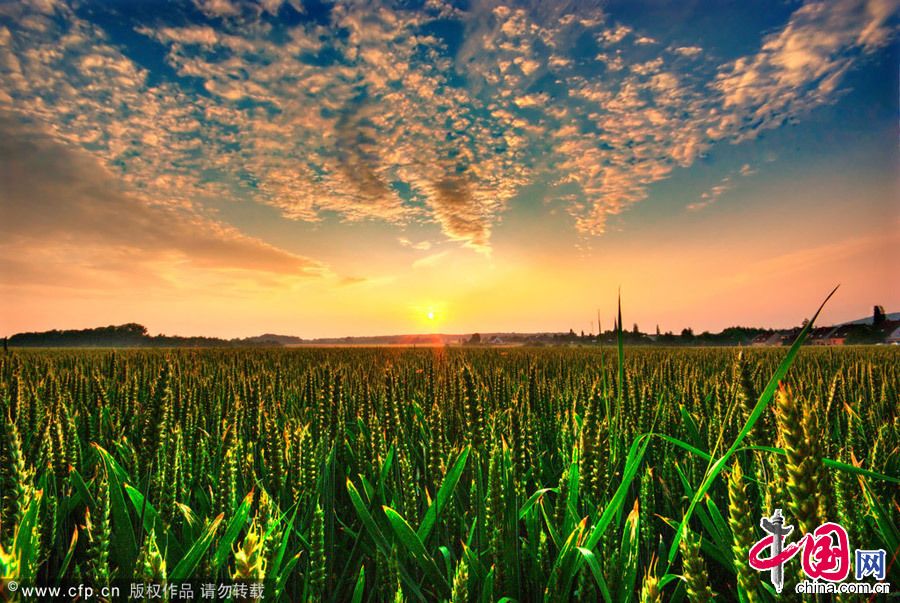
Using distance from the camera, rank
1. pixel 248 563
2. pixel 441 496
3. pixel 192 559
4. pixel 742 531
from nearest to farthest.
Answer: pixel 248 563
pixel 742 531
pixel 192 559
pixel 441 496

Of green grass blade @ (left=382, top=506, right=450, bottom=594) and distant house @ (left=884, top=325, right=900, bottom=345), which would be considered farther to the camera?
distant house @ (left=884, top=325, right=900, bottom=345)

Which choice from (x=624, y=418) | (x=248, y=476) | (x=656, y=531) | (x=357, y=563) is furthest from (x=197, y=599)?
(x=624, y=418)

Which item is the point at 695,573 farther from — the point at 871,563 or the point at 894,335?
the point at 894,335

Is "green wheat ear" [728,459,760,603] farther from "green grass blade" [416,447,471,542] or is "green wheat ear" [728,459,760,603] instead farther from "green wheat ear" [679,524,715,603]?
"green grass blade" [416,447,471,542]

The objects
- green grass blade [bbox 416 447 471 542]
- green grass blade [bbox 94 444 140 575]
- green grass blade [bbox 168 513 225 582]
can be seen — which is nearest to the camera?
green grass blade [bbox 168 513 225 582]

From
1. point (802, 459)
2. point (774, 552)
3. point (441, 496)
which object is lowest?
point (441, 496)

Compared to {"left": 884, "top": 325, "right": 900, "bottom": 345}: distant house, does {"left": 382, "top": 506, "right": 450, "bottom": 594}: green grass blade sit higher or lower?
lower

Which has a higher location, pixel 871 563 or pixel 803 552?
pixel 803 552

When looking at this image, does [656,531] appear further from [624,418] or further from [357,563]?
[357,563]

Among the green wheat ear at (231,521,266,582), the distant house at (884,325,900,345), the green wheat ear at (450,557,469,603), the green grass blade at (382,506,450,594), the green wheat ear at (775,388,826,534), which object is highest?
the distant house at (884,325,900,345)

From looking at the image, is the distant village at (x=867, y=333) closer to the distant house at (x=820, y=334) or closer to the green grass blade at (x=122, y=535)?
the distant house at (x=820, y=334)

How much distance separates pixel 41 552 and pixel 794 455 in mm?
2364

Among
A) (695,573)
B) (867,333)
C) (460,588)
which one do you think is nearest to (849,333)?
(867,333)

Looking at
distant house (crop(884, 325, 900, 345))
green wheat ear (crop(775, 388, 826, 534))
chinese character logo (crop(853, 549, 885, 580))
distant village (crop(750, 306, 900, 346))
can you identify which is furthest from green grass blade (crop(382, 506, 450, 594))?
distant house (crop(884, 325, 900, 345))
